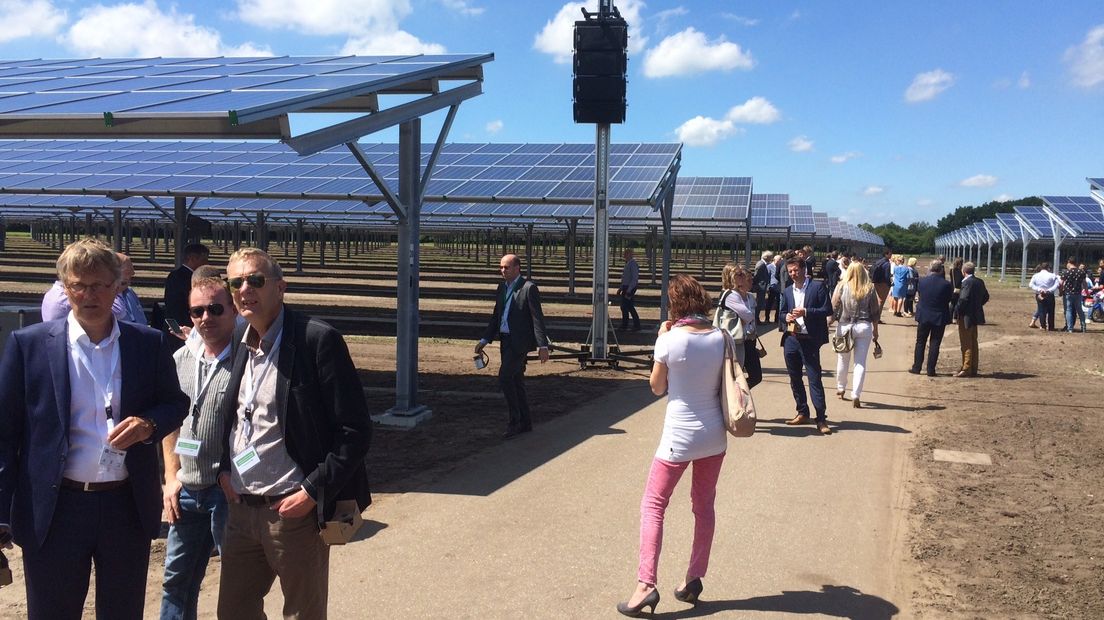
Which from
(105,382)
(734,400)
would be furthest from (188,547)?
(734,400)

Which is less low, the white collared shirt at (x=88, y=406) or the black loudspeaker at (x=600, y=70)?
the black loudspeaker at (x=600, y=70)

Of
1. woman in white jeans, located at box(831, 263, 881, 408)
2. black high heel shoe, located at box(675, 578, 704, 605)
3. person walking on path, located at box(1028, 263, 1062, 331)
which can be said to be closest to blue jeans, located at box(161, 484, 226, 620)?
black high heel shoe, located at box(675, 578, 704, 605)

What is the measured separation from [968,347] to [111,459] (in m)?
12.9

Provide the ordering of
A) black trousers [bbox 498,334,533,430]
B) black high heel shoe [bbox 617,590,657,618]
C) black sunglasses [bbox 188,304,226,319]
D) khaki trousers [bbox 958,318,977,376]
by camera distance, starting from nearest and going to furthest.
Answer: black sunglasses [bbox 188,304,226,319], black high heel shoe [bbox 617,590,657,618], black trousers [bbox 498,334,533,430], khaki trousers [bbox 958,318,977,376]

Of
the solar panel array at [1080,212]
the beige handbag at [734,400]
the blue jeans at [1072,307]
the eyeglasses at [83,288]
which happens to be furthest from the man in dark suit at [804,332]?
the solar panel array at [1080,212]

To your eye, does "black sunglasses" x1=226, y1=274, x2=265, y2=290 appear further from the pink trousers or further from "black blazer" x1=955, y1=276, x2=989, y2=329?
"black blazer" x1=955, y1=276, x2=989, y2=329

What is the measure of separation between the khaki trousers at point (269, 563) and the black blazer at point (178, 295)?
4.38m

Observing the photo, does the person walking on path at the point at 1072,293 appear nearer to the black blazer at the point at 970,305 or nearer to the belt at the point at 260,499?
the black blazer at the point at 970,305

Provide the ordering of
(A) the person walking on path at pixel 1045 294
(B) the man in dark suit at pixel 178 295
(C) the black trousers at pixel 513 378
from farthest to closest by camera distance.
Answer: (A) the person walking on path at pixel 1045 294 < (C) the black trousers at pixel 513 378 < (B) the man in dark suit at pixel 178 295

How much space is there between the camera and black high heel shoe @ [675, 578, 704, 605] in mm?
4656

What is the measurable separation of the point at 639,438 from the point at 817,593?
12.7 feet

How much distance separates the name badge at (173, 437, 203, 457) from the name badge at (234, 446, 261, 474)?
28cm

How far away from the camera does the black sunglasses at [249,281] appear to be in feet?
10.1

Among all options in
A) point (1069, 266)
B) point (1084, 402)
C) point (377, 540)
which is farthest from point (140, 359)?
point (1069, 266)
